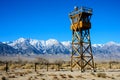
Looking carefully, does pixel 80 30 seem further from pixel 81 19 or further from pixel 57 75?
pixel 57 75

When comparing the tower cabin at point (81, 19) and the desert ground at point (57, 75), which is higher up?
the tower cabin at point (81, 19)

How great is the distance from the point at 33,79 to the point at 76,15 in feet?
61.0

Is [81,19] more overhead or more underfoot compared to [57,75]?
more overhead

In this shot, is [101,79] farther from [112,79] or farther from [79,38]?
[79,38]

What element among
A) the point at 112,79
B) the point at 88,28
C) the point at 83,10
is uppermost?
the point at 83,10

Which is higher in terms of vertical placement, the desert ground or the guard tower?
the guard tower

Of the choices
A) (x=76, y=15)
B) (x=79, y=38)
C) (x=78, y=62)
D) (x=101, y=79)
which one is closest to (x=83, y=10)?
(x=76, y=15)

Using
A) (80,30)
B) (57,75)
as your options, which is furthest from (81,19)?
(57,75)

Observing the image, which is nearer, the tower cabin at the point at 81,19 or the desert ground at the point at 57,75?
the desert ground at the point at 57,75

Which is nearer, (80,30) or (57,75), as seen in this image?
(57,75)

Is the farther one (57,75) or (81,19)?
(81,19)

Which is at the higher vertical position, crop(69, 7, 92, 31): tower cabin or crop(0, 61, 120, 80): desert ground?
crop(69, 7, 92, 31): tower cabin

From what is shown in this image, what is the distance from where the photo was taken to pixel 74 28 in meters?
44.2

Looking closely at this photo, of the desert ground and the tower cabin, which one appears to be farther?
the tower cabin
